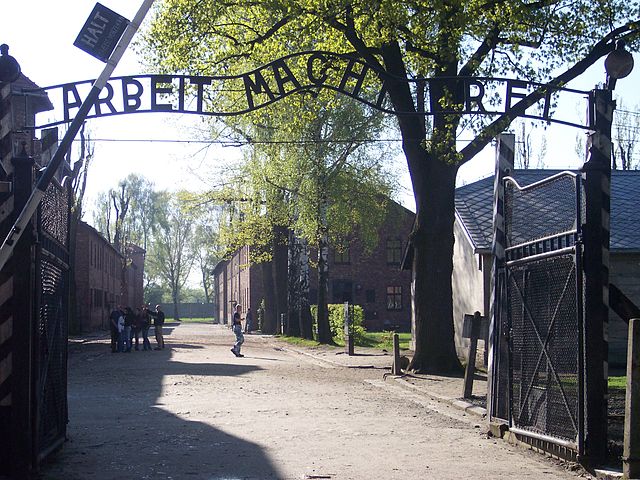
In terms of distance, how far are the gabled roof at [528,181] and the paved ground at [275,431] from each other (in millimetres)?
6760

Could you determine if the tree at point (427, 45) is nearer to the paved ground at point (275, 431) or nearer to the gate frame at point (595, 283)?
the paved ground at point (275, 431)

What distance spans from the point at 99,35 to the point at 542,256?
17.8ft

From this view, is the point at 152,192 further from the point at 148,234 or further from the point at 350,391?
the point at 350,391

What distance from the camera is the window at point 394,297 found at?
6781 centimetres

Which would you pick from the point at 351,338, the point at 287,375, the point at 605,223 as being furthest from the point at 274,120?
the point at 605,223

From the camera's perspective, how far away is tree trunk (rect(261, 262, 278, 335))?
195ft

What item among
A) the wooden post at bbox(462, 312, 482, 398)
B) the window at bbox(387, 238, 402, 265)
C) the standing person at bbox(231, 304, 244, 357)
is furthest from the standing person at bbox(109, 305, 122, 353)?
the window at bbox(387, 238, 402, 265)

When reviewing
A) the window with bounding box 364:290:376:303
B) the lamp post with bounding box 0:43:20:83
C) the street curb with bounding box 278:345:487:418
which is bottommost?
the street curb with bounding box 278:345:487:418

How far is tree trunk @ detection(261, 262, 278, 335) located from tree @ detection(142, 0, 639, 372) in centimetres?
3709

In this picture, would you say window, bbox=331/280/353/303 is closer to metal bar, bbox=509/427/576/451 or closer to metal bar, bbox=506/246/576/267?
metal bar, bbox=506/246/576/267

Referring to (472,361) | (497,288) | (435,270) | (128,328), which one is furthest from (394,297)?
(497,288)

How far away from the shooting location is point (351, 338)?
32.6m

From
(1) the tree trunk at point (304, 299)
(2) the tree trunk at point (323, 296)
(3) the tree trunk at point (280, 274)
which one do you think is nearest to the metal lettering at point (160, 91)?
(2) the tree trunk at point (323, 296)

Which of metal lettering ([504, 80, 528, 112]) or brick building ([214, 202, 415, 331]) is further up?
metal lettering ([504, 80, 528, 112])
